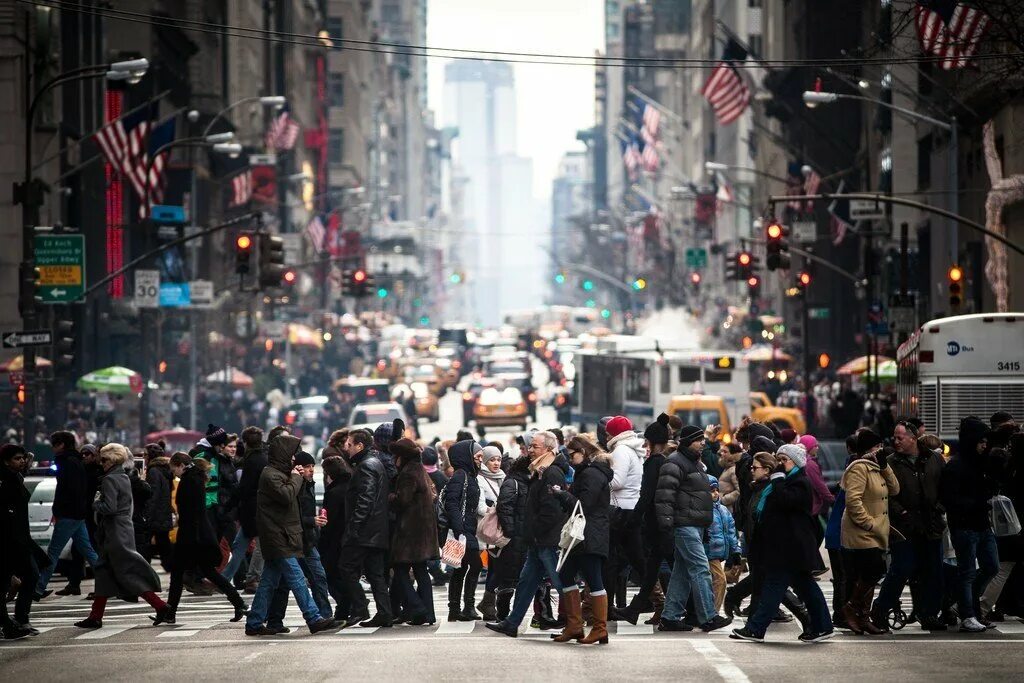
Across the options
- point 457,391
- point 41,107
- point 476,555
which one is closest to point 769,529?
point 476,555

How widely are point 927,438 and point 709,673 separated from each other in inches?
172

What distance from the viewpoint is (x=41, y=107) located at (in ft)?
164

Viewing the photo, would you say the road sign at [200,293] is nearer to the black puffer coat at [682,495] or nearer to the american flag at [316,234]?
the american flag at [316,234]

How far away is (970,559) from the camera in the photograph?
17078 mm

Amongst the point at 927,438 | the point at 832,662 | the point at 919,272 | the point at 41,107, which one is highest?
the point at 41,107

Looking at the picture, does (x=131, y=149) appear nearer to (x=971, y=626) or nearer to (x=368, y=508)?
(x=368, y=508)

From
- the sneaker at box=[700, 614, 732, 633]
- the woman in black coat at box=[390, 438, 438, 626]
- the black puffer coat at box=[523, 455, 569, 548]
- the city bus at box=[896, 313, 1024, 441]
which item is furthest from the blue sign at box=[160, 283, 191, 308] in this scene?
the black puffer coat at box=[523, 455, 569, 548]

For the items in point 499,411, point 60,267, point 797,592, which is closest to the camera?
point 797,592

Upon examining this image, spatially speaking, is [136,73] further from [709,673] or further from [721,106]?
[721,106]

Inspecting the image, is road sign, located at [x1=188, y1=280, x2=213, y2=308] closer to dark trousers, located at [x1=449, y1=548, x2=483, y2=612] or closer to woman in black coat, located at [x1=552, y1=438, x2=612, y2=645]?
dark trousers, located at [x1=449, y1=548, x2=483, y2=612]

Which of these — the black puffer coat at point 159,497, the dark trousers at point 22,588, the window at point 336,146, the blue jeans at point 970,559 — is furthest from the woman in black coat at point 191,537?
the window at point 336,146

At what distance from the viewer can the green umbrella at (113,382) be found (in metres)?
44.6

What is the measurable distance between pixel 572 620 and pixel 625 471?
83.1 inches

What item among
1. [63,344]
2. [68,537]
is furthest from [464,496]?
[63,344]
